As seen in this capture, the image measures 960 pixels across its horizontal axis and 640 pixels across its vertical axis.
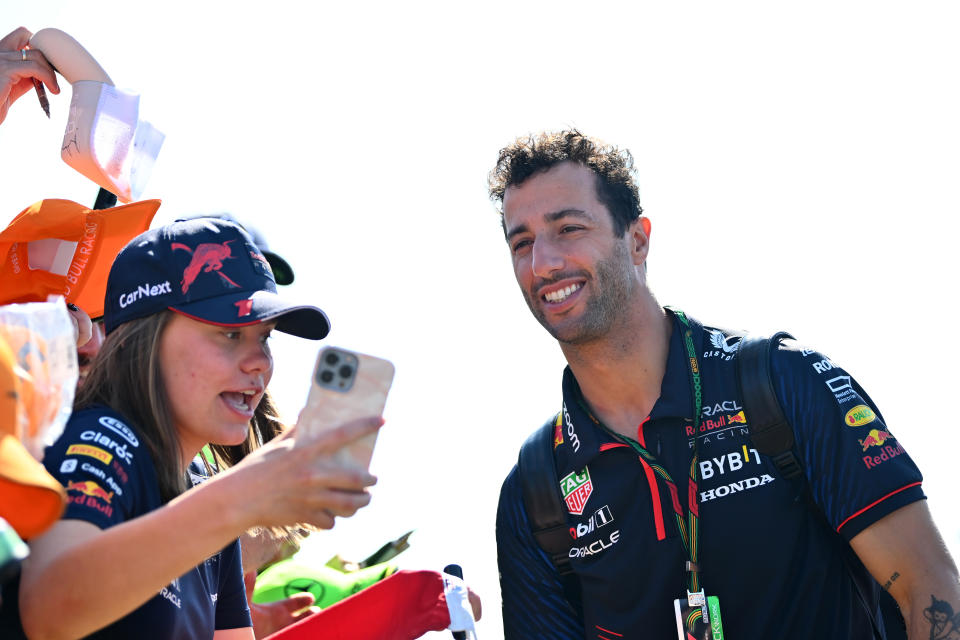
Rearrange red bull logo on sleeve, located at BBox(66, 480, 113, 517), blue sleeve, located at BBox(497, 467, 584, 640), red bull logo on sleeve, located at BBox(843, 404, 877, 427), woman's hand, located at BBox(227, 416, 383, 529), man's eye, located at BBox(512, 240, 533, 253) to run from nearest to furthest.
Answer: woman's hand, located at BBox(227, 416, 383, 529) → red bull logo on sleeve, located at BBox(66, 480, 113, 517) → red bull logo on sleeve, located at BBox(843, 404, 877, 427) → blue sleeve, located at BBox(497, 467, 584, 640) → man's eye, located at BBox(512, 240, 533, 253)

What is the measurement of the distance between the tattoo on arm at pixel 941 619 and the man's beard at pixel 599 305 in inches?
68.0

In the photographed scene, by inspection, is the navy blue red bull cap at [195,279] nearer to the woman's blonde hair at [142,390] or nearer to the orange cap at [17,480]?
the woman's blonde hair at [142,390]

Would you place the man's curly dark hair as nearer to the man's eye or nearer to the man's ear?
the man's ear

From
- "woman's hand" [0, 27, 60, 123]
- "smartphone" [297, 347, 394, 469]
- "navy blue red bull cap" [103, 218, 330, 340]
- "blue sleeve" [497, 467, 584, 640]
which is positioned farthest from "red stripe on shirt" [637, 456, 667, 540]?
"woman's hand" [0, 27, 60, 123]

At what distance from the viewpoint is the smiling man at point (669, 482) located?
355 cm

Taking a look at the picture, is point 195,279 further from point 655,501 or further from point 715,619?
point 715,619

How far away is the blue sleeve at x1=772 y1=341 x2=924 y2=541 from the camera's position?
3.51 metres

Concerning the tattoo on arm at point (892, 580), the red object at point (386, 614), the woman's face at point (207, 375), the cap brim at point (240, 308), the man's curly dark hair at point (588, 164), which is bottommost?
the tattoo on arm at point (892, 580)

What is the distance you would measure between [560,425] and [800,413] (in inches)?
44.8

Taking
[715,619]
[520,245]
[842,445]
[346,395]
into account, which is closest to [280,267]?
[520,245]

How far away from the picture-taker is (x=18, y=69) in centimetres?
430

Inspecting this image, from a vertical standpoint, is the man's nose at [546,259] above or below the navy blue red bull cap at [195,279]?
above

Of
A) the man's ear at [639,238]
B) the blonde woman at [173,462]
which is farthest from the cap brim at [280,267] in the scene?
the man's ear at [639,238]

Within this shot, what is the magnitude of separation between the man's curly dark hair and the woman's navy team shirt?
8.58 ft
